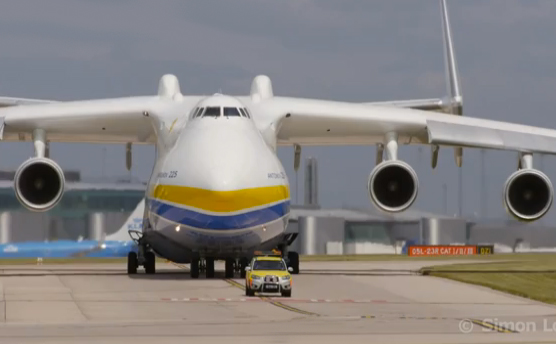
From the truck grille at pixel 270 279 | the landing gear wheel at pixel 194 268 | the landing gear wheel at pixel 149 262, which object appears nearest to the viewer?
the truck grille at pixel 270 279

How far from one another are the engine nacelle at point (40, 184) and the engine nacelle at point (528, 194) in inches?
414

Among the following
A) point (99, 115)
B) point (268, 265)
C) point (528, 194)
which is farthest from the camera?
point (99, 115)

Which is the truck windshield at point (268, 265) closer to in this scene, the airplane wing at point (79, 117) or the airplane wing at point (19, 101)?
the airplane wing at point (79, 117)

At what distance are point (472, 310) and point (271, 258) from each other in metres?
5.41

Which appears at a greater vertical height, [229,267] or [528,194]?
[528,194]

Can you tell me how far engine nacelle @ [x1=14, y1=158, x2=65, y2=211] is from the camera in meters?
30.5

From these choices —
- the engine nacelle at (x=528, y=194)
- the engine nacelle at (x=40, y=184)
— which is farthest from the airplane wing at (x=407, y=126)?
the engine nacelle at (x=40, y=184)

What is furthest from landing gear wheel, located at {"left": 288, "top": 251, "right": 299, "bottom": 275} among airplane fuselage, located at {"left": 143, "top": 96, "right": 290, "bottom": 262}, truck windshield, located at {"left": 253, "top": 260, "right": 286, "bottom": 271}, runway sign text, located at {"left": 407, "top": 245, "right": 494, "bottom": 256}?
runway sign text, located at {"left": 407, "top": 245, "right": 494, "bottom": 256}

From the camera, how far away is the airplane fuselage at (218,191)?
27.9 m

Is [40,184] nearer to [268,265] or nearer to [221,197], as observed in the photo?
[221,197]

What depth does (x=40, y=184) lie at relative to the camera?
30.7 m

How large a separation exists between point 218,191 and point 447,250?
39.7 meters

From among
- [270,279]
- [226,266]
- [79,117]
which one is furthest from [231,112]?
[270,279]

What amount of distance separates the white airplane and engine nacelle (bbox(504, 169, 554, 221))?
0.9 inches
